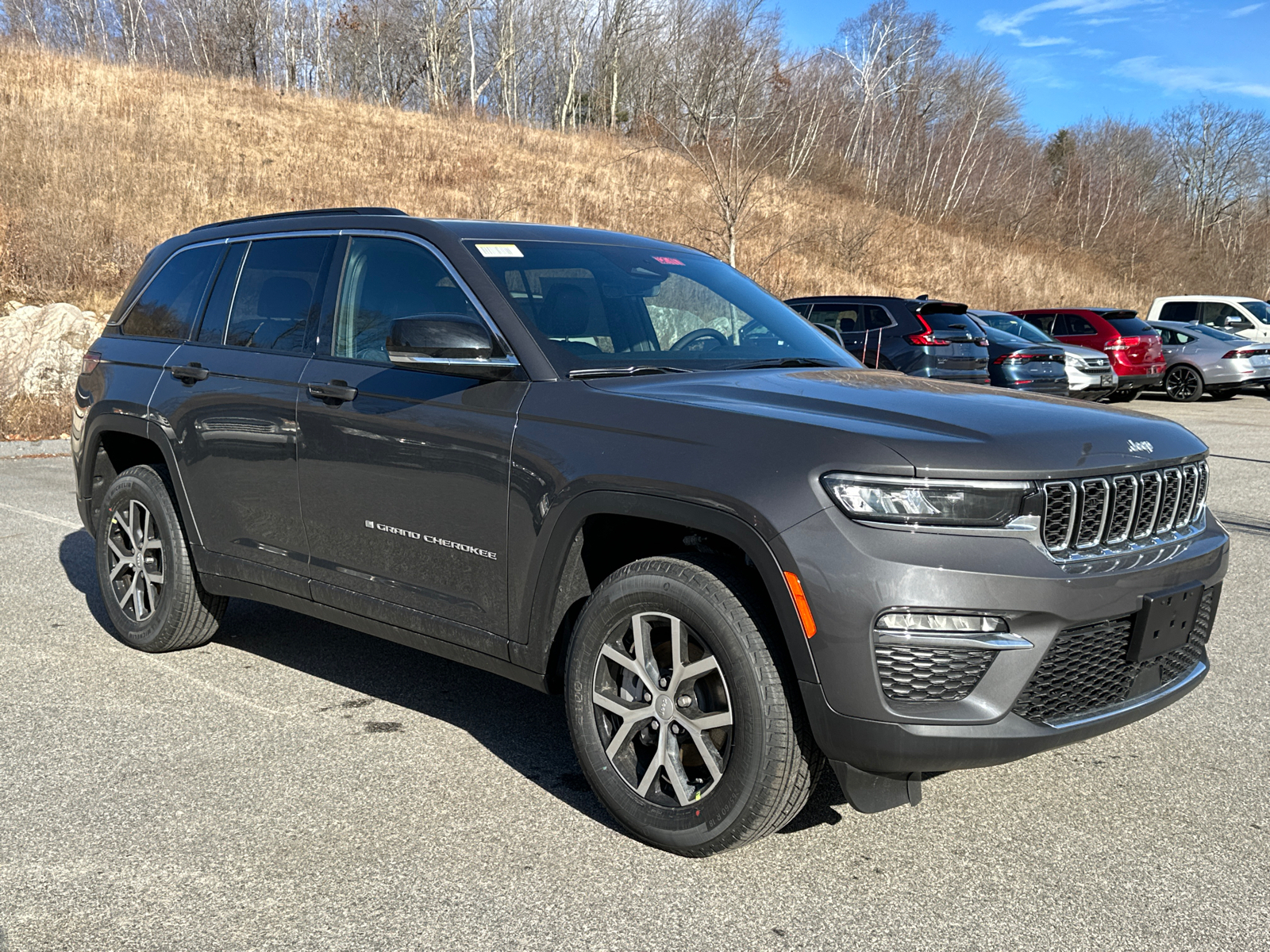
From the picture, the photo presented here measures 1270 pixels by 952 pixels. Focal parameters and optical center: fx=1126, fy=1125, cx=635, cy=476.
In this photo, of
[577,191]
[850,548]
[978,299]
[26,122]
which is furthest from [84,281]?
[978,299]

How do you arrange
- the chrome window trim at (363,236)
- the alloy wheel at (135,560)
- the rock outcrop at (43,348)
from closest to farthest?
the chrome window trim at (363,236)
the alloy wheel at (135,560)
the rock outcrop at (43,348)

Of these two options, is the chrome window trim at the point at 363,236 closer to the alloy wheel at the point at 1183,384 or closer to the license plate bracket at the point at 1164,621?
the license plate bracket at the point at 1164,621

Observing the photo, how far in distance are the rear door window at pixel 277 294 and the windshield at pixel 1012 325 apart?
16135 mm

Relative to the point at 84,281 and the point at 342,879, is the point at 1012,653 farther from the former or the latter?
the point at 84,281

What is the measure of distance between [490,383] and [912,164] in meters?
54.3

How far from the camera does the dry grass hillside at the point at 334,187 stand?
23016 millimetres

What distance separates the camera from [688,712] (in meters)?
3.22

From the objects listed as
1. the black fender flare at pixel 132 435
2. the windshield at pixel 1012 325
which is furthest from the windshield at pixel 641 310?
the windshield at pixel 1012 325

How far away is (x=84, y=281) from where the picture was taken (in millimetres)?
20953

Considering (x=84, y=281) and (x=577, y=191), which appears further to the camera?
(x=577, y=191)

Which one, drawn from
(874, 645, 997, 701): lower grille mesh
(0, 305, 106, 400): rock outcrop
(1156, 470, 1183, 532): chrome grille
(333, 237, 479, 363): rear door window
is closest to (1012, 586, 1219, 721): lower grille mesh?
(874, 645, 997, 701): lower grille mesh

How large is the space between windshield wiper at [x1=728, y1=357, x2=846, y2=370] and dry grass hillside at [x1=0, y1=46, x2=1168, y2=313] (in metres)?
19.2

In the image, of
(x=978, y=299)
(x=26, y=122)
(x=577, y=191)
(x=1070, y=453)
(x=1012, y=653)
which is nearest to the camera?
(x=1012, y=653)

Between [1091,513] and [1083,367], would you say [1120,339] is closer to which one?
[1083,367]
